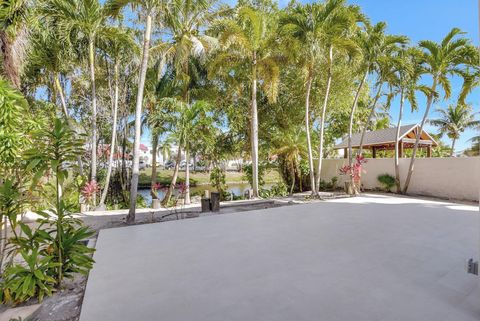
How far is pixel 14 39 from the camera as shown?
17.7 ft

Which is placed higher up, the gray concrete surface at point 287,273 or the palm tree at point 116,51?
the palm tree at point 116,51

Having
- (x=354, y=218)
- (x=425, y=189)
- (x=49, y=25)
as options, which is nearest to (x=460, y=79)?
(x=425, y=189)

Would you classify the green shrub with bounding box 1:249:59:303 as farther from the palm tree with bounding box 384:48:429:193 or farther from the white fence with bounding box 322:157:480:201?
the palm tree with bounding box 384:48:429:193

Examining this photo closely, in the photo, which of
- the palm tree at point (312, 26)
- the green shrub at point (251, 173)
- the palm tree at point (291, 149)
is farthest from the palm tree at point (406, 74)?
the green shrub at point (251, 173)

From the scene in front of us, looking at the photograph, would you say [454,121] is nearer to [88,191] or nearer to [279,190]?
[279,190]

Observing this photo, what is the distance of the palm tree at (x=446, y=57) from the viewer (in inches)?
379

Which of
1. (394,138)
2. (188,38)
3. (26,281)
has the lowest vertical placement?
(26,281)

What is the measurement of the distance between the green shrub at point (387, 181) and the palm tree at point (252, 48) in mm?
6342

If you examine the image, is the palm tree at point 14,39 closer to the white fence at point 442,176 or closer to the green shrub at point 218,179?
the green shrub at point 218,179

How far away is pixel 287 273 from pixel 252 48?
8.78m

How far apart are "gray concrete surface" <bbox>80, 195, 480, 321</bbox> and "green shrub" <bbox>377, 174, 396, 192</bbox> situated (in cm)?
665

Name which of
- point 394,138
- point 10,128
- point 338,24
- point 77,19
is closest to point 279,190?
point 394,138

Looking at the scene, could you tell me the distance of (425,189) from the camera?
1098 cm

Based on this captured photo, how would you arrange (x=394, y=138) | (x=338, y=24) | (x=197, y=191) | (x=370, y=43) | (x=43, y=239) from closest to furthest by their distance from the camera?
1. (x=43, y=239)
2. (x=338, y=24)
3. (x=370, y=43)
4. (x=394, y=138)
5. (x=197, y=191)
